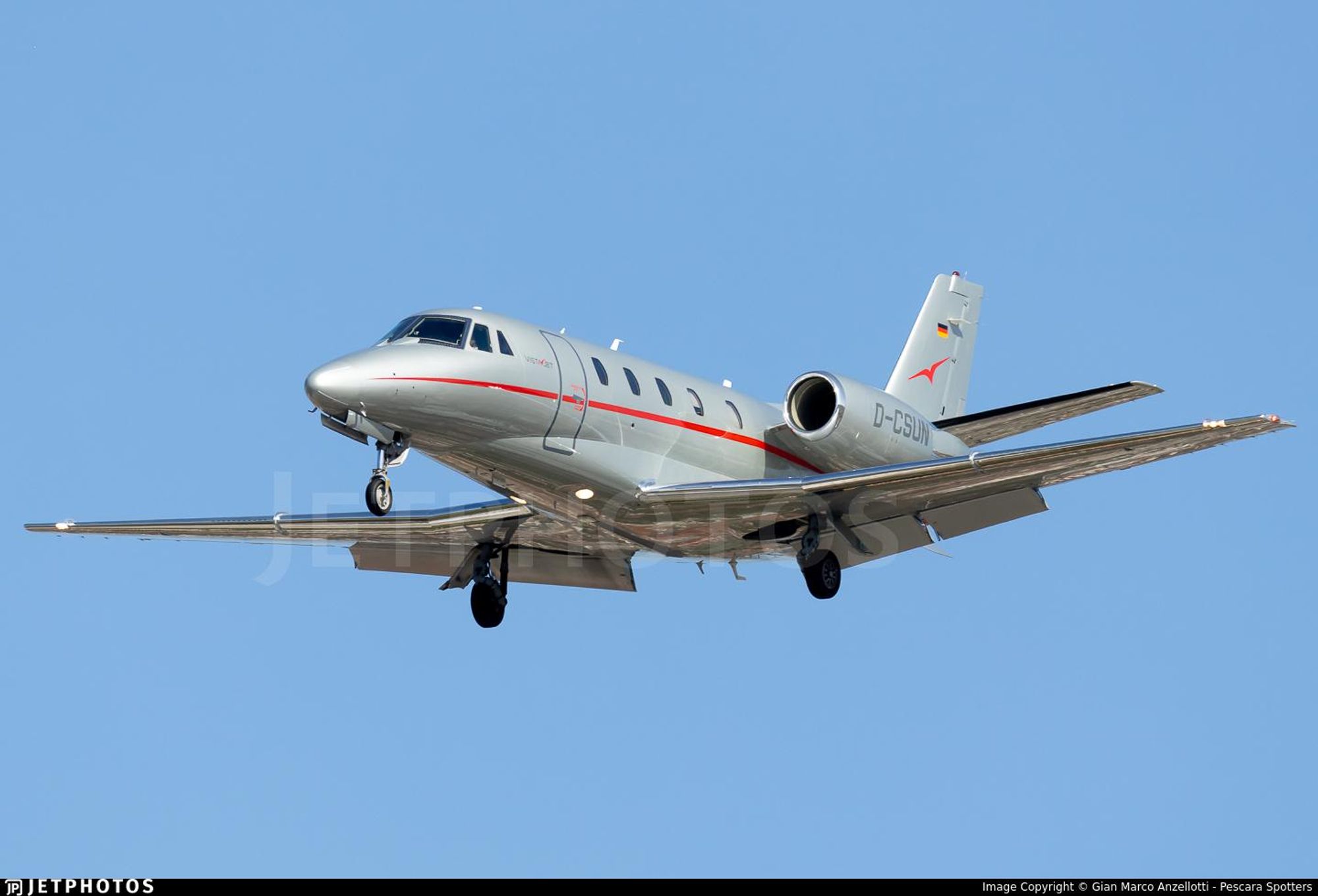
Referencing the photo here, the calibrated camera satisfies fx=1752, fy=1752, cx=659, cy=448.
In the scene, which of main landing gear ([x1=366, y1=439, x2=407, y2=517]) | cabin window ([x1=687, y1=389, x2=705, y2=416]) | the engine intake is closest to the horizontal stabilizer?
the engine intake

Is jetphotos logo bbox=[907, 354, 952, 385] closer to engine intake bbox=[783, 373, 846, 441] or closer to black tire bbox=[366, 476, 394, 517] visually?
engine intake bbox=[783, 373, 846, 441]

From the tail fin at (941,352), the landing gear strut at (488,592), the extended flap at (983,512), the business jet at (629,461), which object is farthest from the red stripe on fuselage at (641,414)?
the tail fin at (941,352)

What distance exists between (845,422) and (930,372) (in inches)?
203

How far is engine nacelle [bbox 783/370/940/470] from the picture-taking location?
2144 centimetres

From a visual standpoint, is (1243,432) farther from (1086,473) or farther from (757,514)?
(757,514)

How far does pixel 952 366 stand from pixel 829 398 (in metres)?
5.44

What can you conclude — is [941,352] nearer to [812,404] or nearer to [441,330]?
[812,404]

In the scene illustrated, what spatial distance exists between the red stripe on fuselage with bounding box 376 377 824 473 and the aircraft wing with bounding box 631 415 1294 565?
32.8 inches

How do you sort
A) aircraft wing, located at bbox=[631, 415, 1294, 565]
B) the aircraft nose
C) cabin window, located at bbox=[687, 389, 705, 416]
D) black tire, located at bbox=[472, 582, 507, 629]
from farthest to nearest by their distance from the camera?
black tire, located at bbox=[472, 582, 507, 629], cabin window, located at bbox=[687, 389, 705, 416], aircraft wing, located at bbox=[631, 415, 1294, 565], the aircraft nose

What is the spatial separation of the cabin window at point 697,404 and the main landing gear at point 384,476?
160 inches

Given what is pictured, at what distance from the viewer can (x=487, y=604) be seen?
22.2 meters

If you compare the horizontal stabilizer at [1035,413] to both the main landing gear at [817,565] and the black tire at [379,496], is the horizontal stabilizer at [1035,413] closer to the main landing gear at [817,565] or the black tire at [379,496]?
the main landing gear at [817,565]

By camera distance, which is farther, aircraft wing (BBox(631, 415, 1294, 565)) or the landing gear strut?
the landing gear strut

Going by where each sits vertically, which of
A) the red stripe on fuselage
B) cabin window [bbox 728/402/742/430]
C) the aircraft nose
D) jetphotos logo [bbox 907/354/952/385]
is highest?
jetphotos logo [bbox 907/354/952/385]
